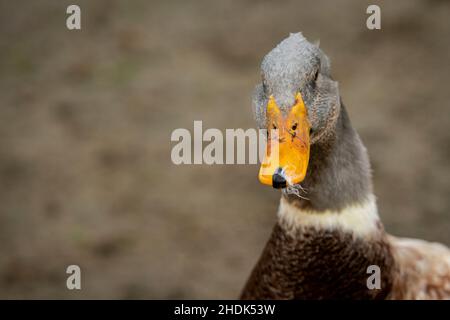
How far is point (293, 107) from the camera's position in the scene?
1.61 m

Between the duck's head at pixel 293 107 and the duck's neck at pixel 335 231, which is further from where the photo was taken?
the duck's neck at pixel 335 231

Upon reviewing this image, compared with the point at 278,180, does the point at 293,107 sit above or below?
above

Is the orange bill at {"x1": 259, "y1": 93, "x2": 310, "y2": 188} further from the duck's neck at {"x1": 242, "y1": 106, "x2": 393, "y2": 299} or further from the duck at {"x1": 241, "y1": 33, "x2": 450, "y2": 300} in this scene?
the duck's neck at {"x1": 242, "y1": 106, "x2": 393, "y2": 299}

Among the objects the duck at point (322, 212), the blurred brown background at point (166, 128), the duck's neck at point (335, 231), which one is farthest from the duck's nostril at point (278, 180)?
the blurred brown background at point (166, 128)

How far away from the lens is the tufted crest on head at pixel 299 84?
5.33 feet

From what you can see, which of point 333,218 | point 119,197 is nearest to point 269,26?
point 119,197

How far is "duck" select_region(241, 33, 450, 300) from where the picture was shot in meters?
1.64

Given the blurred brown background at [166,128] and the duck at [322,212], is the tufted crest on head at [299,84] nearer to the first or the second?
the duck at [322,212]

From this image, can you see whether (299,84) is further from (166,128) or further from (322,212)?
(166,128)

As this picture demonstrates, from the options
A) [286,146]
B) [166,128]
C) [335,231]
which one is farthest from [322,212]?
[166,128]

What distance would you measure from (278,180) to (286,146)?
0.10 meters

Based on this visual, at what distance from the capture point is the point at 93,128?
13.3ft

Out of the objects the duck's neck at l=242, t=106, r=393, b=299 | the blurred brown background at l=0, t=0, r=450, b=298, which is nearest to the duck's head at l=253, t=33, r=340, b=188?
the duck's neck at l=242, t=106, r=393, b=299

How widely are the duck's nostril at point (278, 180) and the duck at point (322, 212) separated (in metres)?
0.11
